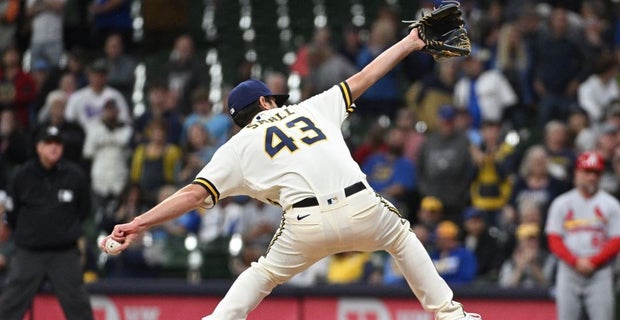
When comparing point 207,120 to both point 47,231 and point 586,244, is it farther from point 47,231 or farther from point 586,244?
point 586,244

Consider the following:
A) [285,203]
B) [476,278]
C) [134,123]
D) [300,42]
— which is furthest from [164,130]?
[285,203]

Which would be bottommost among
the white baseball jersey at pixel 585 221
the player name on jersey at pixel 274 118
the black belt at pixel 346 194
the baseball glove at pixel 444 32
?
the white baseball jersey at pixel 585 221

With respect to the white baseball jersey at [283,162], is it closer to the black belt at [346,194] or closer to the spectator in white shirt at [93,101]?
the black belt at [346,194]

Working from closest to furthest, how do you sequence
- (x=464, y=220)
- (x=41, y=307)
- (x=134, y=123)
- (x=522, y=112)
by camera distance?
(x=41, y=307) < (x=464, y=220) < (x=522, y=112) < (x=134, y=123)

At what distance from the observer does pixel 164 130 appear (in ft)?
53.9

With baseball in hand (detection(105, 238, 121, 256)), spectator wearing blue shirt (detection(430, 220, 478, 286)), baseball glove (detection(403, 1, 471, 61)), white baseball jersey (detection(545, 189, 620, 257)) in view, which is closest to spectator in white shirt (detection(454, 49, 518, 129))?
spectator wearing blue shirt (detection(430, 220, 478, 286))

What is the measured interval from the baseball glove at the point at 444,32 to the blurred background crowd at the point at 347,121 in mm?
4954

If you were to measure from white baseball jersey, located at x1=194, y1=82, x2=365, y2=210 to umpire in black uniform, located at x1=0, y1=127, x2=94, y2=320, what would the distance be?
3428mm

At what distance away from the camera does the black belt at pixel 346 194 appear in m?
8.08

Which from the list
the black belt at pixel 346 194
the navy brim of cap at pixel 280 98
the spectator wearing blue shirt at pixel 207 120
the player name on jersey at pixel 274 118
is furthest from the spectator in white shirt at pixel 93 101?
the black belt at pixel 346 194

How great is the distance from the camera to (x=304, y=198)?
810 cm

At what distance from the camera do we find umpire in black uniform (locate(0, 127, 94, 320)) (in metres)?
11.3

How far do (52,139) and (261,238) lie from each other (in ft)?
13.1

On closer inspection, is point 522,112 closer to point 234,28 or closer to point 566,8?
point 566,8
